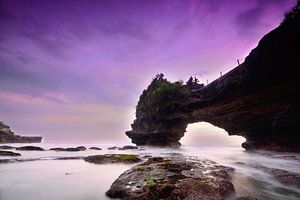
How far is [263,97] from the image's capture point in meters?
23.4

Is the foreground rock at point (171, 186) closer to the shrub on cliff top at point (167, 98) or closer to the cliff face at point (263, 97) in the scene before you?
the cliff face at point (263, 97)

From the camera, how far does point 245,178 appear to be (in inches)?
359

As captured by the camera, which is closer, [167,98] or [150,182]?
[150,182]

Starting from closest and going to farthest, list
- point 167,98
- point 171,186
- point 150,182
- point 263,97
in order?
point 171,186 < point 150,182 < point 263,97 < point 167,98

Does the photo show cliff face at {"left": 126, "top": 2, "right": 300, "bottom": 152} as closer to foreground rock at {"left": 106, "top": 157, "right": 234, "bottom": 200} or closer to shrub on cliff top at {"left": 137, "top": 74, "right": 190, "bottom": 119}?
shrub on cliff top at {"left": 137, "top": 74, "right": 190, "bottom": 119}

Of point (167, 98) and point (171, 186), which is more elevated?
point (167, 98)

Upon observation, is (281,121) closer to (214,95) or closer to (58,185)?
(214,95)

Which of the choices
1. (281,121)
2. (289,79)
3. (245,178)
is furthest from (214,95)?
(245,178)

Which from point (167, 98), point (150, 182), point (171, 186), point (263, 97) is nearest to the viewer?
point (171, 186)

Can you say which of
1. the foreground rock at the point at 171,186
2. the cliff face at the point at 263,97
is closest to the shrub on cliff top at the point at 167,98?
the cliff face at the point at 263,97

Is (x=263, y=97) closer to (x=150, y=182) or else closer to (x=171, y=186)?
(x=171, y=186)

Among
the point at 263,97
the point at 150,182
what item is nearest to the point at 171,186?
the point at 150,182

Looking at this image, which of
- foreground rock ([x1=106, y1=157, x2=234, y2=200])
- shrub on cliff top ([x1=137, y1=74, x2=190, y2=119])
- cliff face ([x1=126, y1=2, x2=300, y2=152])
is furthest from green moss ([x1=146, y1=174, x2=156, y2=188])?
shrub on cliff top ([x1=137, y1=74, x2=190, y2=119])

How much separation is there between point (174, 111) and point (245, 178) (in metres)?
33.0
